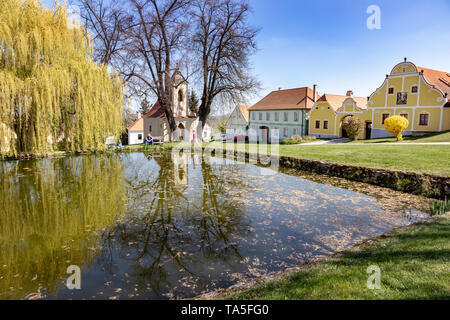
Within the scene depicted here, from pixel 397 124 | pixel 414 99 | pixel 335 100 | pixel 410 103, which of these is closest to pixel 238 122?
pixel 335 100

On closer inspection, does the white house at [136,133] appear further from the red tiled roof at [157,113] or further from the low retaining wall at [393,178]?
the low retaining wall at [393,178]

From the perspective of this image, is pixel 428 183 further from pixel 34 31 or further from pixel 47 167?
pixel 47 167

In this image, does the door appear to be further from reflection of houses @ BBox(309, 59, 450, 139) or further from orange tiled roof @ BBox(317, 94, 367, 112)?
orange tiled roof @ BBox(317, 94, 367, 112)

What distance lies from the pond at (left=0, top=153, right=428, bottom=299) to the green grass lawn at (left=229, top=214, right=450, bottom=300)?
32.2 inches

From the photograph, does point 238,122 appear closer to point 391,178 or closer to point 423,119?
point 423,119

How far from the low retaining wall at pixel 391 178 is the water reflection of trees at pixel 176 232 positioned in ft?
19.9

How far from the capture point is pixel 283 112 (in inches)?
1528

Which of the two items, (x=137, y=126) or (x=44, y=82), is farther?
(x=137, y=126)

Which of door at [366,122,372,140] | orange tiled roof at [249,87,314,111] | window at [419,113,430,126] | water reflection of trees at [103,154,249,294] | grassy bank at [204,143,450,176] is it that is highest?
orange tiled roof at [249,87,314,111]

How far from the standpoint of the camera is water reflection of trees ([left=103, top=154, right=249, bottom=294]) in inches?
202

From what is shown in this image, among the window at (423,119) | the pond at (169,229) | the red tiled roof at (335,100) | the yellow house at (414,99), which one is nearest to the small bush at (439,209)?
the pond at (169,229)

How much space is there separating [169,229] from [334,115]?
28.8m

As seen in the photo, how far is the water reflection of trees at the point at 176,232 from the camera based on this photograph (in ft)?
16.9

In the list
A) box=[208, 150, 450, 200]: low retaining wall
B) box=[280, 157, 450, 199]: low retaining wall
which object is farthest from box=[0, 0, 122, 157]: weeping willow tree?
box=[280, 157, 450, 199]: low retaining wall
